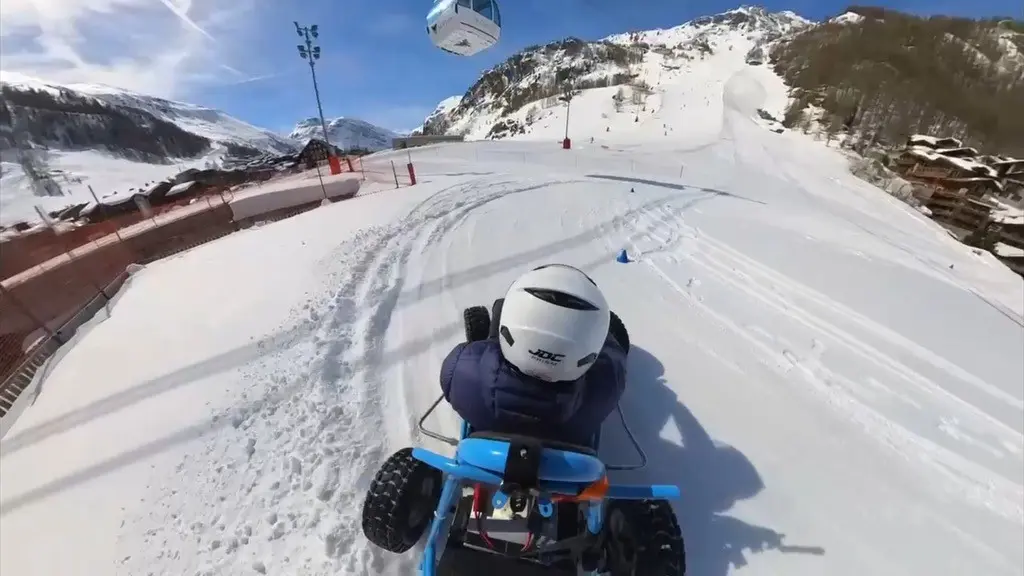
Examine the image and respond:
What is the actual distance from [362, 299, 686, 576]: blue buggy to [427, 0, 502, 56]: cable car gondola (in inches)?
368

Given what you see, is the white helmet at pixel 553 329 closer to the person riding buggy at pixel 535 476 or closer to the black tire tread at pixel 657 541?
the person riding buggy at pixel 535 476

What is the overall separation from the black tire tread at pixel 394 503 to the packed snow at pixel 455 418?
331mm

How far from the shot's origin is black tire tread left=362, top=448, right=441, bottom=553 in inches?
83.1

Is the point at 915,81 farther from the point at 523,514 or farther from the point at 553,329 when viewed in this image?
the point at 523,514

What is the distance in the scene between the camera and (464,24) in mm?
8836

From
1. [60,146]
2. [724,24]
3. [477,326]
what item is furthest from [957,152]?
[724,24]

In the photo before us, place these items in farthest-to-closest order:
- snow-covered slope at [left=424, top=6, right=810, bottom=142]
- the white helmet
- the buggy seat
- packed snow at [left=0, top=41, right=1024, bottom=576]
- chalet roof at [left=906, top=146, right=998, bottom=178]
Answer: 1. snow-covered slope at [left=424, top=6, right=810, bottom=142]
2. chalet roof at [left=906, top=146, right=998, bottom=178]
3. packed snow at [left=0, top=41, right=1024, bottom=576]
4. the white helmet
5. the buggy seat

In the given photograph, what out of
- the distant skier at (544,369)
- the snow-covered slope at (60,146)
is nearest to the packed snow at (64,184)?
the snow-covered slope at (60,146)

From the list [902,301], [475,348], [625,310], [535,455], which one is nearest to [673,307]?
[625,310]

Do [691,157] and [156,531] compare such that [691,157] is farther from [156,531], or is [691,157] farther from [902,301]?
[156,531]

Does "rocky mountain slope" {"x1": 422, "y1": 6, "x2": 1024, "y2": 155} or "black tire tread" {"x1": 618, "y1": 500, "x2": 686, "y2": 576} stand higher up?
"rocky mountain slope" {"x1": 422, "y1": 6, "x2": 1024, "y2": 155}

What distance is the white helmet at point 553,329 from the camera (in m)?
1.91

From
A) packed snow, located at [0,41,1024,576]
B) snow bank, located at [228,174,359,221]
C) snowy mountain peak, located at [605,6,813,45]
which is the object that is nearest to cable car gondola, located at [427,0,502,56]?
packed snow, located at [0,41,1024,576]

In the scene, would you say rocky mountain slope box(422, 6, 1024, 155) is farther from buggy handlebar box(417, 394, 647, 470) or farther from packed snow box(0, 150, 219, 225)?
buggy handlebar box(417, 394, 647, 470)
